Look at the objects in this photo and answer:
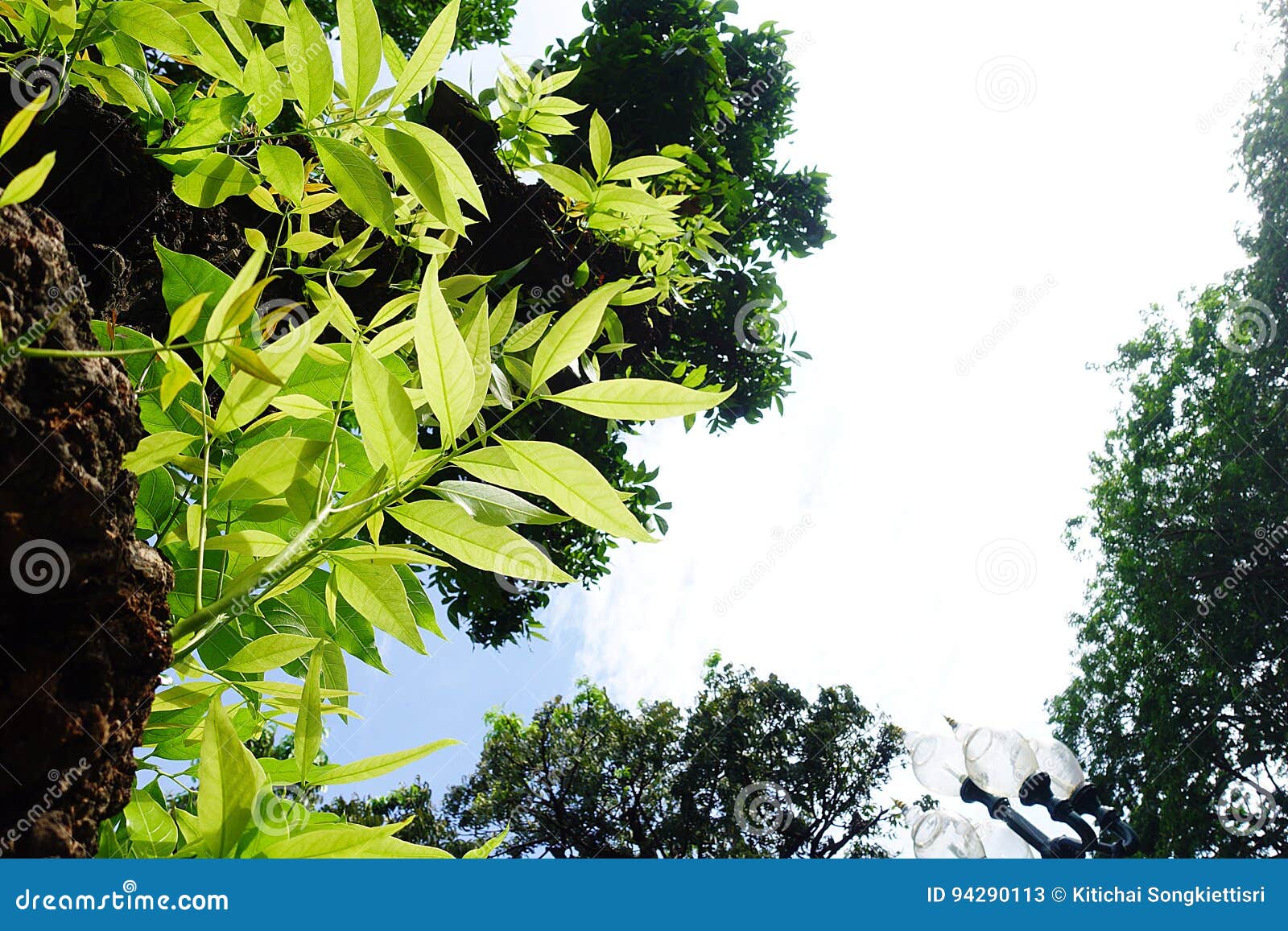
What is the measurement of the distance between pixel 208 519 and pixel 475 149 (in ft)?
4.33

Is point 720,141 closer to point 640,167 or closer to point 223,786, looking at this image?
point 640,167

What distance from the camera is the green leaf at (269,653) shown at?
0.50 metres

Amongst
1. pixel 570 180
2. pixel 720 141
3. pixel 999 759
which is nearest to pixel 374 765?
pixel 570 180

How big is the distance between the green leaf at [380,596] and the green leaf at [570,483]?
0.42 feet

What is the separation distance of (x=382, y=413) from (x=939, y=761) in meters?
3.36

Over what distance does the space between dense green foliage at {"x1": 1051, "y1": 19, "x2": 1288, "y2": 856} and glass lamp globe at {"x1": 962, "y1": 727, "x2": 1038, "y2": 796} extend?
752 cm

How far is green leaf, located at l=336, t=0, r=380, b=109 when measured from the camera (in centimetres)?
54

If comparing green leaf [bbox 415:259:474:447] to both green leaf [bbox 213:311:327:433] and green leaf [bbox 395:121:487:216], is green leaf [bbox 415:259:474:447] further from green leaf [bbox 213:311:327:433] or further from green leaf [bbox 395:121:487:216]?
green leaf [bbox 395:121:487:216]

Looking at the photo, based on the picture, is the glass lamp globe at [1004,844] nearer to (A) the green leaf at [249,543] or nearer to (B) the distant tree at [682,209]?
(B) the distant tree at [682,209]

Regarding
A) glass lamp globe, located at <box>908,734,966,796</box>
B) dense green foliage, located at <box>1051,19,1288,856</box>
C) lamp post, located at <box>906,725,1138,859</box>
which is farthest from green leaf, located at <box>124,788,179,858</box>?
dense green foliage, located at <box>1051,19,1288,856</box>

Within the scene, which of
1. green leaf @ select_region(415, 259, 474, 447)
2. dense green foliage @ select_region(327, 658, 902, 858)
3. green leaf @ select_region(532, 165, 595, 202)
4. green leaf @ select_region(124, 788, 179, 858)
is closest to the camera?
green leaf @ select_region(415, 259, 474, 447)

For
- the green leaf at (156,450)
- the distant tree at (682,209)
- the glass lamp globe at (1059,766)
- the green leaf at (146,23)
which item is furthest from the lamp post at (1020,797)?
the green leaf at (146,23)

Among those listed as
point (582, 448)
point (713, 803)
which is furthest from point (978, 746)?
point (713, 803)

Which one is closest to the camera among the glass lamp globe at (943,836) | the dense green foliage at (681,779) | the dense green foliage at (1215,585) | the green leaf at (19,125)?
the green leaf at (19,125)
